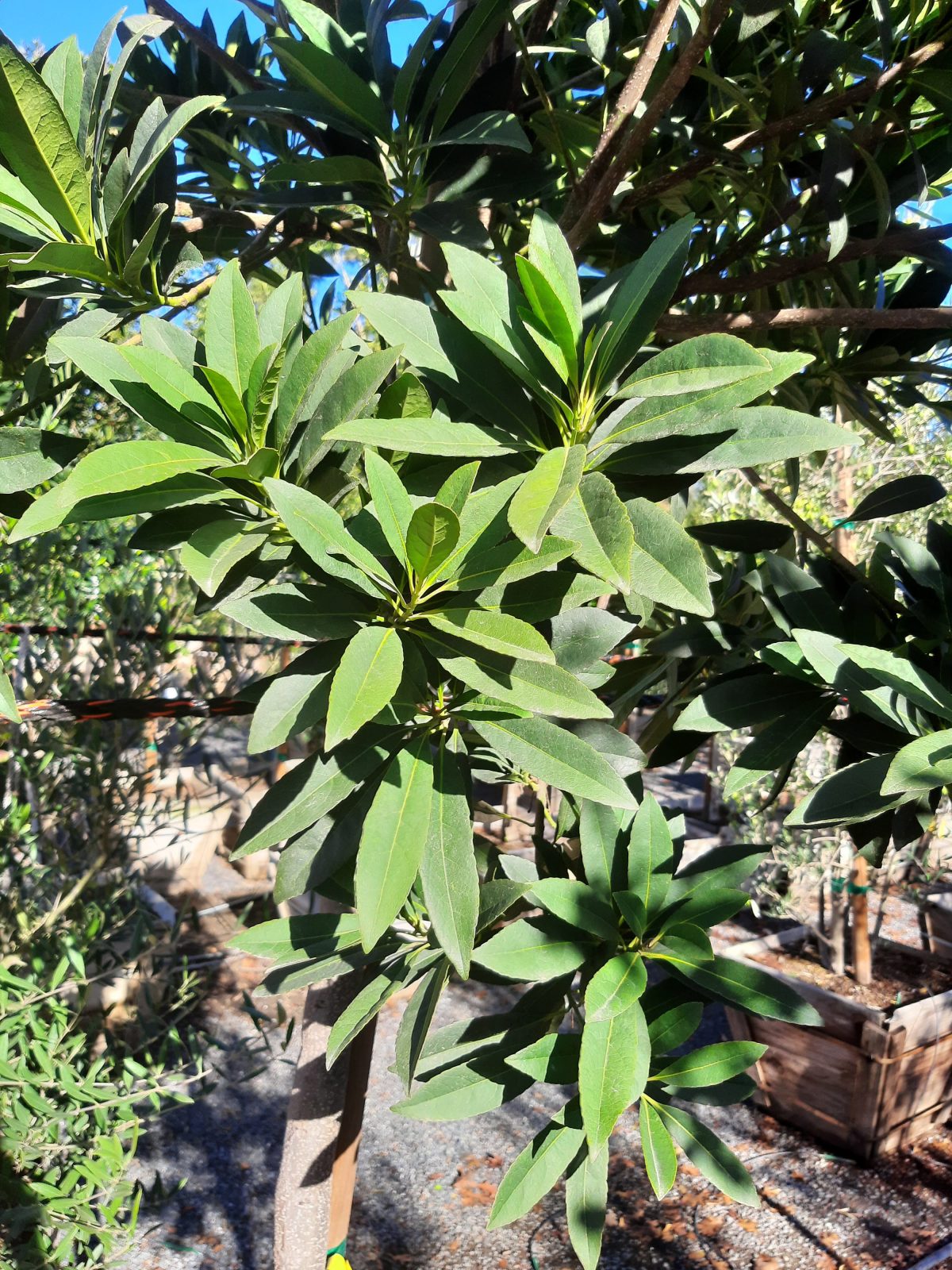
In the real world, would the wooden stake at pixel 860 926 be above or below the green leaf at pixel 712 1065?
below

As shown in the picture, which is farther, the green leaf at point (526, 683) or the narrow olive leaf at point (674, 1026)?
the narrow olive leaf at point (674, 1026)

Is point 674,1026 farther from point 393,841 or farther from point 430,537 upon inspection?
point 430,537

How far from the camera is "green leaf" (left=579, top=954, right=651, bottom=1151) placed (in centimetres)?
63

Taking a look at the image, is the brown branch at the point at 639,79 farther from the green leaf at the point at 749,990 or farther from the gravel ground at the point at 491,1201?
the gravel ground at the point at 491,1201

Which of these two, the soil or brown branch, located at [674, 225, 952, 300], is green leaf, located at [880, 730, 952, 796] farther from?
the soil

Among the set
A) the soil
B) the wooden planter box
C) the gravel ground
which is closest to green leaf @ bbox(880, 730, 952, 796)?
the gravel ground

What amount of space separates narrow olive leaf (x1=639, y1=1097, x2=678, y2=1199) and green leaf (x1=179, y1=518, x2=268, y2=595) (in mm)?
490

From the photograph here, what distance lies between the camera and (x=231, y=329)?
1.97 feet

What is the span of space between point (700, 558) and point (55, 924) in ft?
6.91

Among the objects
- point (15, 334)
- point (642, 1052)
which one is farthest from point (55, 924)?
point (642, 1052)

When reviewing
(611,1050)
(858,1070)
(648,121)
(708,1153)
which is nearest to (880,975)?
(858,1070)

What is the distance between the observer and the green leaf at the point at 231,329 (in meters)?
0.59

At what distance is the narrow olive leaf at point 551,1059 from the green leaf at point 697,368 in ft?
1.56

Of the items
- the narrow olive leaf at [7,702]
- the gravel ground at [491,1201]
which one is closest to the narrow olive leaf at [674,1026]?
the narrow olive leaf at [7,702]
